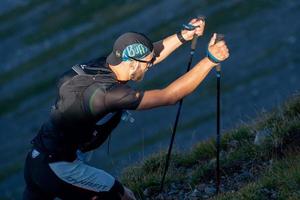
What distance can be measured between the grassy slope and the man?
1.54 m

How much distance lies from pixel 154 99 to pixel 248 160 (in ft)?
10.1

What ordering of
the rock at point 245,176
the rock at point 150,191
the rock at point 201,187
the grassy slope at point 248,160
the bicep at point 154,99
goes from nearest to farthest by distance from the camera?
the bicep at point 154,99 < the grassy slope at point 248,160 < the rock at point 245,176 < the rock at point 201,187 < the rock at point 150,191

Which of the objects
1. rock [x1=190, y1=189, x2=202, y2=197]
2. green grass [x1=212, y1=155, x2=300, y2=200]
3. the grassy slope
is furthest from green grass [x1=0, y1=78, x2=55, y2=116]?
green grass [x1=212, y1=155, x2=300, y2=200]

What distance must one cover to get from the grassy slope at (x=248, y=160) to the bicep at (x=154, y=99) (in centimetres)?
154

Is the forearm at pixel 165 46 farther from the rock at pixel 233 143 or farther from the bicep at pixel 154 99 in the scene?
the rock at pixel 233 143

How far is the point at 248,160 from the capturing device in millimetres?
9750

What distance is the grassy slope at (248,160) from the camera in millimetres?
7914

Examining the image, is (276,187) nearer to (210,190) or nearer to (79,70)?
(210,190)

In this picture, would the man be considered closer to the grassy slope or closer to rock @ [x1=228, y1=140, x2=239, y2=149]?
the grassy slope

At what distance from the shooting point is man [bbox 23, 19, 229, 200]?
7.12 metres

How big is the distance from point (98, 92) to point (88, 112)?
27cm

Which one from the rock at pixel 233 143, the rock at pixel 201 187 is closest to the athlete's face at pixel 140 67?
the rock at pixel 201 187

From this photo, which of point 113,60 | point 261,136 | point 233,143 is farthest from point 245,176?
point 113,60

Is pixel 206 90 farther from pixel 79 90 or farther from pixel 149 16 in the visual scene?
pixel 79 90
